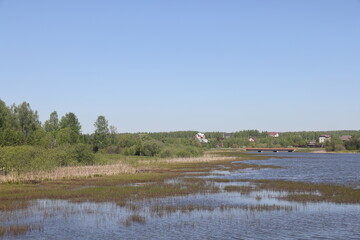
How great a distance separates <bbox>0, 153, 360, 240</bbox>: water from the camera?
23.2 m

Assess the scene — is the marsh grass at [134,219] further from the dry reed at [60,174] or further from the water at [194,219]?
the dry reed at [60,174]

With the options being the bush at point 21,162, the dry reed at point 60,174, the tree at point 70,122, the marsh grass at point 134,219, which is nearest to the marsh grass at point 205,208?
the marsh grass at point 134,219

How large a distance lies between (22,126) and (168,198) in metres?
101

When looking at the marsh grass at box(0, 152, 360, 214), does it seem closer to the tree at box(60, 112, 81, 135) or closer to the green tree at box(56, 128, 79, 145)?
the green tree at box(56, 128, 79, 145)

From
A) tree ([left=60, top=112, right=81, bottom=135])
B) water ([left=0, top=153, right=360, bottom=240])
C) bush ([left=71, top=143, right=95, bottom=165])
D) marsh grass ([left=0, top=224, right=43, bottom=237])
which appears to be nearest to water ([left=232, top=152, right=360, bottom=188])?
water ([left=0, top=153, right=360, bottom=240])

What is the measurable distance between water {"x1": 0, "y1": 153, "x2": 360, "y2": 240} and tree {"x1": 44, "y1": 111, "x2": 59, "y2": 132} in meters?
139

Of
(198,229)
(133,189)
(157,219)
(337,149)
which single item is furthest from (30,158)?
(337,149)

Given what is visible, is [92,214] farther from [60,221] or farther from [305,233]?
[305,233]

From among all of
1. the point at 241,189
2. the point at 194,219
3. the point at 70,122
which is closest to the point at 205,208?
the point at 194,219

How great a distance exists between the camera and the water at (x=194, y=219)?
2322 cm

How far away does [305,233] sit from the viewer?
76.0ft

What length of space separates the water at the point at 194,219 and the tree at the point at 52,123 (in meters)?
139

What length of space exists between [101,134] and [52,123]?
1144 inches

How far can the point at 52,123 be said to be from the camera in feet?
559
